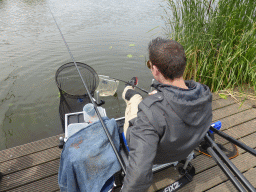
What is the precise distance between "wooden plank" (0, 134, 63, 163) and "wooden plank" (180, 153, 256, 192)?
2038mm

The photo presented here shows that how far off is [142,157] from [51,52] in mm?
6778

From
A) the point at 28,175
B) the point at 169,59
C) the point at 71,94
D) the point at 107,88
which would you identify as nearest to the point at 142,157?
the point at 169,59

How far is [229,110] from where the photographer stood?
3006 mm

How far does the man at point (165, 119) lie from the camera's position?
0.99 metres

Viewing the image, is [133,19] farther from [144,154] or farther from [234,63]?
[144,154]

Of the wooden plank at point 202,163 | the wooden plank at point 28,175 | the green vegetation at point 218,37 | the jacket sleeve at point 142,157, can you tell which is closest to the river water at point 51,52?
the green vegetation at point 218,37

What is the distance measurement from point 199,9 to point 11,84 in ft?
18.4

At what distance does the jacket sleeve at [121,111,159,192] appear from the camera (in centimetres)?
98

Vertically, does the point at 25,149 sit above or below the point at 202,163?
above

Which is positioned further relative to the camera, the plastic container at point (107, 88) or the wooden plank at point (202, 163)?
the plastic container at point (107, 88)

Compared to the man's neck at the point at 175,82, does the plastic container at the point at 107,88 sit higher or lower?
lower

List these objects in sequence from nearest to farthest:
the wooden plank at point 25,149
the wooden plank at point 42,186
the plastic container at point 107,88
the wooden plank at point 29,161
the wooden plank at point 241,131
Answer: the wooden plank at point 42,186 → the wooden plank at point 29,161 → the wooden plank at point 25,149 → the wooden plank at point 241,131 → the plastic container at point 107,88

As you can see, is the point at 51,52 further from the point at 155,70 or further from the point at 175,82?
the point at 175,82

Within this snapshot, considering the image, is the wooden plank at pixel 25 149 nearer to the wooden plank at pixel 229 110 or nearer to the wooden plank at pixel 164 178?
the wooden plank at pixel 164 178
